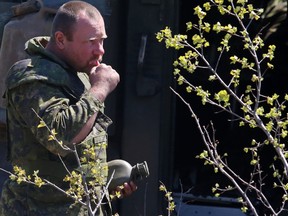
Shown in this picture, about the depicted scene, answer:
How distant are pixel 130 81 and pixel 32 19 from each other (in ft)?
2.21

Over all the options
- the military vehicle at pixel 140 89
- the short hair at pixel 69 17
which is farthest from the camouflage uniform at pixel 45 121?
the military vehicle at pixel 140 89

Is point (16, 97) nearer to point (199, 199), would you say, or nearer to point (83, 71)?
point (83, 71)

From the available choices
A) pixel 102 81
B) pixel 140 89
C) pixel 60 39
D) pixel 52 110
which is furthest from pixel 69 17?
pixel 140 89

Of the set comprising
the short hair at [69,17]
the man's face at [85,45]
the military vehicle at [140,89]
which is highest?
the short hair at [69,17]

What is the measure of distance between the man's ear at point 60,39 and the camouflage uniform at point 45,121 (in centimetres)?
5

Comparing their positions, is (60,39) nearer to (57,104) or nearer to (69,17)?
(69,17)

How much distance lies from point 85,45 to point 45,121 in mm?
363

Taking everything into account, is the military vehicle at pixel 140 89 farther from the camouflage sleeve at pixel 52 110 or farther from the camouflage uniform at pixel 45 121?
the camouflage sleeve at pixel 52 110

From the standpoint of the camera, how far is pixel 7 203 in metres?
3.77

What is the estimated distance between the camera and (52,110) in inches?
137

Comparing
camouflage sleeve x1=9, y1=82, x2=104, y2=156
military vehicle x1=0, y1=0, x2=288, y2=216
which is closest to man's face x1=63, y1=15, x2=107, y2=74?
camouflage sleeve x1=9, y1=82, x2=104, y2=156

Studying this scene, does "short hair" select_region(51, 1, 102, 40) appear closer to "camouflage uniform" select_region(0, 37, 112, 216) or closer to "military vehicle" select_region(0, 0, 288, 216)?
"camouflage uniform" select_region(0, 37, 112, 216)

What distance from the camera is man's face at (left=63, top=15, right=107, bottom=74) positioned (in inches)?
144

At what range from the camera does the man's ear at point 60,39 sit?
3.66m
